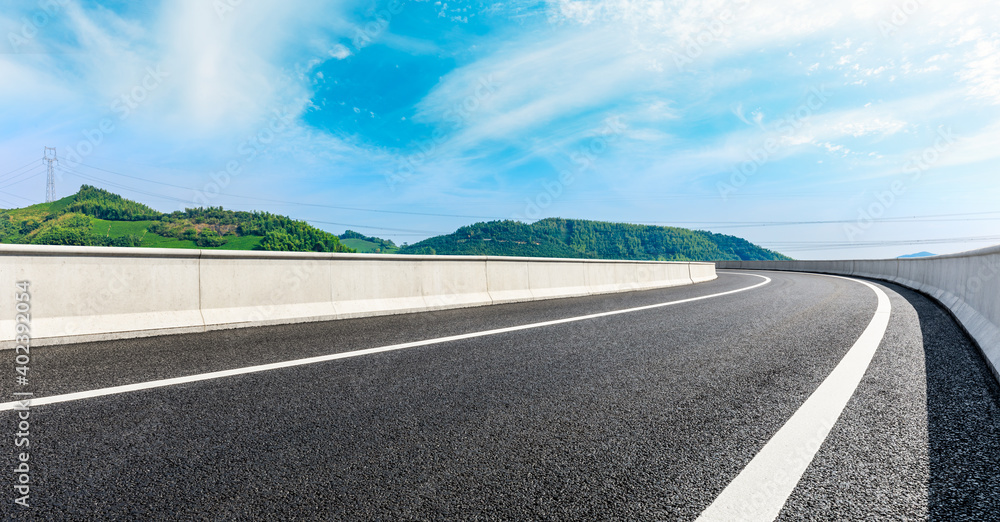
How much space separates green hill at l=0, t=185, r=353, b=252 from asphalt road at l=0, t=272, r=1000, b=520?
442ft

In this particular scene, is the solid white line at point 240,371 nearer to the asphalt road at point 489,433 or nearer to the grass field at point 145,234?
the asphalt road at point 489,433

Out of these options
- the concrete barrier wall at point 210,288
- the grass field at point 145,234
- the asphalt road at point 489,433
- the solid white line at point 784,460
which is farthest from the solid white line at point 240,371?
the grass field at point 145,234

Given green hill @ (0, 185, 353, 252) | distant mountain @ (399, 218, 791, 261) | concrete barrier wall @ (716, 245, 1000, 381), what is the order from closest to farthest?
concrete barrier wall @ (716, 245, 1000, 381) < green hill @ (0, 185, 353, 252) < distant mountain @ (399, 218, 791, 261)

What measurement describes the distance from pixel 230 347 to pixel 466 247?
585ft

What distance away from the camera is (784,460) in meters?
2.48

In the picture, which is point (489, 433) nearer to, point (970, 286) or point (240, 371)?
point (240, 371)

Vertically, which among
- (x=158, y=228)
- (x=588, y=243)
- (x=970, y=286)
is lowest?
(x=970, y=286)

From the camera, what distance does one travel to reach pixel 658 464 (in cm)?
245

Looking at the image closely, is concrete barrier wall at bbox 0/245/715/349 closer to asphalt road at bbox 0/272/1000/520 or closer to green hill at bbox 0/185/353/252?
asphalt road at bbox 0/272/1000/520

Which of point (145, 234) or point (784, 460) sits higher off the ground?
point (145, 234)

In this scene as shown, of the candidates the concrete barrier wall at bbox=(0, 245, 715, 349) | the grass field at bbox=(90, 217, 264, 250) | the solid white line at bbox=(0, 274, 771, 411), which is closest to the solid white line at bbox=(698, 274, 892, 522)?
the solid white line at bbox=(0, 274, 771, 411)

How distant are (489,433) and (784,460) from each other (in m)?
1.51

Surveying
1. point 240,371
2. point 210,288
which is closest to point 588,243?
point 210,288

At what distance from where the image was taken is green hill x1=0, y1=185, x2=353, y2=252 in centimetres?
14612
